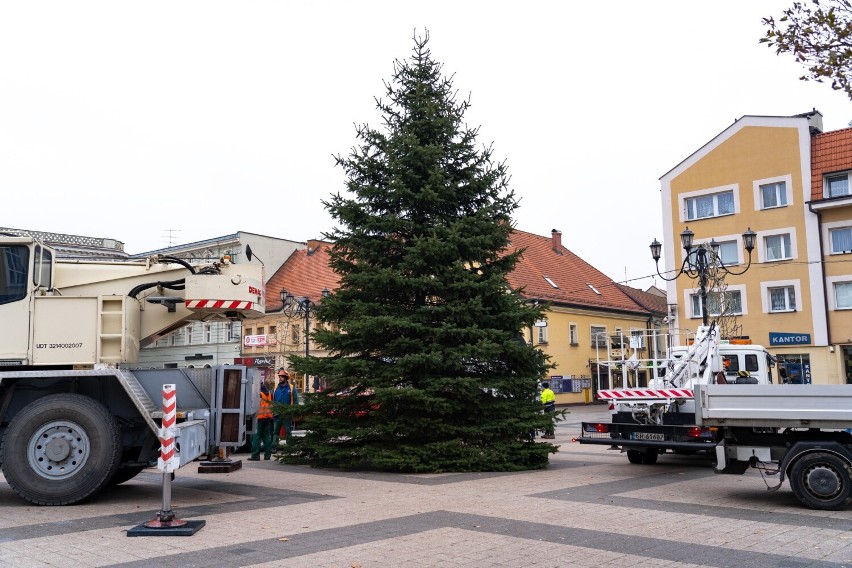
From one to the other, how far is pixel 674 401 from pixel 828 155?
1049 inches

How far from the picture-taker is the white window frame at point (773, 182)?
3644cm

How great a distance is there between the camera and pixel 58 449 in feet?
33.4

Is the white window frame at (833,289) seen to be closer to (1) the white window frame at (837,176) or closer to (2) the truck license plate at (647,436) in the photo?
(1) the white window frame at (837,176)

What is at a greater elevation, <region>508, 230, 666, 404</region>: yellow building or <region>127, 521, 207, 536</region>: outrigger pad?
<region>508, 230, 666, 404</region>: yellow building

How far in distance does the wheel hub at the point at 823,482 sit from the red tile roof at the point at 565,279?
36.6m

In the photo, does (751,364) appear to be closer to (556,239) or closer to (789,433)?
(789,433)

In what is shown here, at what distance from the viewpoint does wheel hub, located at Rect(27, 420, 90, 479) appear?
10.2 meters

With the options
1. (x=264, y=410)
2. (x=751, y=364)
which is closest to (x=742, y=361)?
(x=751, y=364)

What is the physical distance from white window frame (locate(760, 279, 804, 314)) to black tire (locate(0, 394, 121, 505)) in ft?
107

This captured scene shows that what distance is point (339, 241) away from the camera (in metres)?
15.5

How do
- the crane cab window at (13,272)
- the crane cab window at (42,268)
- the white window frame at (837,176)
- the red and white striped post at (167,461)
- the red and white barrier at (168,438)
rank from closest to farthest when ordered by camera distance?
the red and white striped post at (167,461) < the red and white barrier at (168,438) < the crane cab window at (13,272) < the crane cab window at (42,268) < the white window frame at (837,176)

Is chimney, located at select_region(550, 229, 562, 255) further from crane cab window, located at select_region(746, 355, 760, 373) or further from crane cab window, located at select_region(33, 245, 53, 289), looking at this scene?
crane cab window, located at select_region(33, 245, 53, 289)

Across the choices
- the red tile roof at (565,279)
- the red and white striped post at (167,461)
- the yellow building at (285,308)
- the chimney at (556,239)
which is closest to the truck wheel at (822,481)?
the red and white striped post at (167,461)

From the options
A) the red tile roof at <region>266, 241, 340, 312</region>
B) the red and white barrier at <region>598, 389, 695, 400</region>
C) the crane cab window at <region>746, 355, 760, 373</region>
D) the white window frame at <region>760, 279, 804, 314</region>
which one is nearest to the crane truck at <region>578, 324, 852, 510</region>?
the red and white barrier at <region>598, 389, 695, 400</region>
